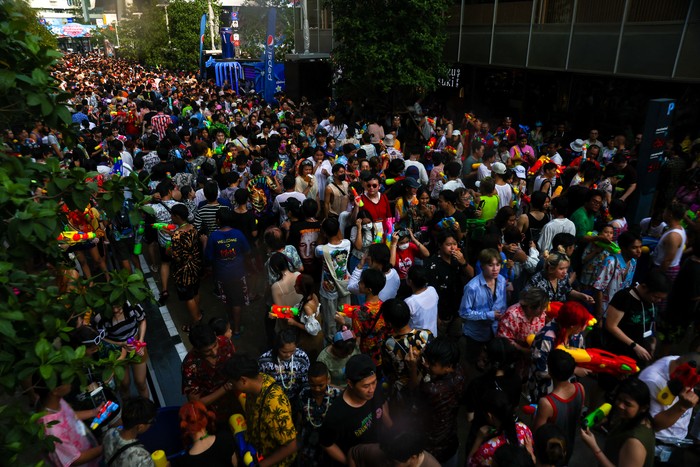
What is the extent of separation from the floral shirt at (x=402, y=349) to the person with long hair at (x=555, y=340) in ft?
3.15

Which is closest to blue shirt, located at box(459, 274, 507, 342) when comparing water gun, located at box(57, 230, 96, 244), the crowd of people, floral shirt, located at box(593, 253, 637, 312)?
the crowd of people

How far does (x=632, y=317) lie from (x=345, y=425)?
9.21ft

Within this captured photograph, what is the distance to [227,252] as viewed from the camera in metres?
5.80

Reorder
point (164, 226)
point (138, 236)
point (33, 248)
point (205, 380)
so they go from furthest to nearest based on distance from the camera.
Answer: point (138, 236) → point (164, 226) → point (205, 380) → point (33, 248)

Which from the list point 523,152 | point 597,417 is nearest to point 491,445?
point 597,417

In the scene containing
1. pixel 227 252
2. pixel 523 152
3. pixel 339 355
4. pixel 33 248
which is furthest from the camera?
pixel 523 152

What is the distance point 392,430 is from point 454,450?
1.85 feet

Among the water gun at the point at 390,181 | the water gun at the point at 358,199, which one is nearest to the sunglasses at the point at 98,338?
the water gun at the point at 358,199

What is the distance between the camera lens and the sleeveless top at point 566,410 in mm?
3271

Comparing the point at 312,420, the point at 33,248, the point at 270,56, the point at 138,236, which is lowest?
the point at 138,236

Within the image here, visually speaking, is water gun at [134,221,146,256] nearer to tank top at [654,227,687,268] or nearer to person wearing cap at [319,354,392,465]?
person wearing cap at [319,354,392,465]

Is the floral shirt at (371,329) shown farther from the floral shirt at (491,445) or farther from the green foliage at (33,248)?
the green foliage at (33,248)

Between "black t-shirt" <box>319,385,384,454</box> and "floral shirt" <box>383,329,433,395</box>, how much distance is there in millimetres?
542

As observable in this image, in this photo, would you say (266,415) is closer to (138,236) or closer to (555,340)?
(555,340)
